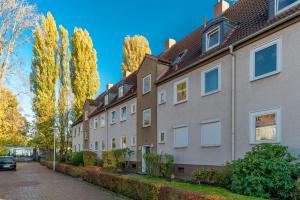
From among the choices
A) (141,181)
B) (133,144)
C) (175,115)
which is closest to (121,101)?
(133,144)

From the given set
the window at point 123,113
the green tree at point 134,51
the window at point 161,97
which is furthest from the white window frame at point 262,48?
the green tree at point 134,51

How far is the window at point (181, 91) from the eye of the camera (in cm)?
1719

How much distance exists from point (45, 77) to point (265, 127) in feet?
109

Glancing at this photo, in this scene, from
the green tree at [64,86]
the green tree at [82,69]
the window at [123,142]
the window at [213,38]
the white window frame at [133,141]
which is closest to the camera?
the window at [213,38]

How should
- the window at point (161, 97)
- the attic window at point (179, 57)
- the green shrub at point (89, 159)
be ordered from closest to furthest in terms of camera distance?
1. the attic window at point (179, 57)
2. the window at point (161, 97)
3. the green shrub at point (89, 159)

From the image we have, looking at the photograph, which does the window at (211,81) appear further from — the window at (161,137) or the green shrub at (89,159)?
the green shrub at (89,159)

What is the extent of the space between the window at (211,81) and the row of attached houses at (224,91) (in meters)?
0.05

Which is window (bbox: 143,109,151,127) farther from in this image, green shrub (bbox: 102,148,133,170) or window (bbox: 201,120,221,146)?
window (bbox: 201,120,221,146)

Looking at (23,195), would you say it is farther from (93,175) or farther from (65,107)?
(65,107)

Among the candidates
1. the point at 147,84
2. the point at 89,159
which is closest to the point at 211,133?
the point at 147,84

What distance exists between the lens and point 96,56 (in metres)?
42.2

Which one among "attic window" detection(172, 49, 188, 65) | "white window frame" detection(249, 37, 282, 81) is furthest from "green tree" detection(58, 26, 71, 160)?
"white window frame" detection(249, 37, 282, 81)

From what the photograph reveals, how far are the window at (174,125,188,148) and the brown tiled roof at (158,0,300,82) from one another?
11.6 ft

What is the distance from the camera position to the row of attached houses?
11.0 m
